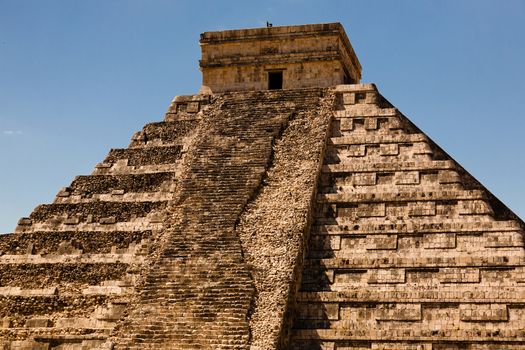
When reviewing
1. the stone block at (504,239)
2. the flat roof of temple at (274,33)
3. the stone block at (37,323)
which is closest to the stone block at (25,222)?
the stone block at (37,323)

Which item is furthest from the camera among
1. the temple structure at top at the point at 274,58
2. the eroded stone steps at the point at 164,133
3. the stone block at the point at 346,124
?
the temple structure at top at the point at 274,58

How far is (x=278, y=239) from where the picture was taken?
1958 centimetres

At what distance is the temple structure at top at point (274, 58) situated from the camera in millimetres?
24719

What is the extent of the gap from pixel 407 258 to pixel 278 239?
2699 mm

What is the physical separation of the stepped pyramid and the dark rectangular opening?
385 mm

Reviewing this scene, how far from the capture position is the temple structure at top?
81.1 ft

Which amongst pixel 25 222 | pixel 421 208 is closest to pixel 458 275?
pixel 421 208

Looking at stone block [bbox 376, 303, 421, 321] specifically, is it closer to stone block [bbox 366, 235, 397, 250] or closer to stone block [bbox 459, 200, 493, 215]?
stone block [bbox 366, 235, 397, 250]

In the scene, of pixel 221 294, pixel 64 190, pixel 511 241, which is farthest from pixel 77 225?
pixel 511 241

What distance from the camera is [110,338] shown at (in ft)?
60.2

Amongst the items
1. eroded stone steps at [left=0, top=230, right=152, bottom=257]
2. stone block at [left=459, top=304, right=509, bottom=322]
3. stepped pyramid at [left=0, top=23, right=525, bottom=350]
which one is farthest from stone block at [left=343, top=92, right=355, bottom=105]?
stone block at [left=459, top=304, right=509, bottom=322]

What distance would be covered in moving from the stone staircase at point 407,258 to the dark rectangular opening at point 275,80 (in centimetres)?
379

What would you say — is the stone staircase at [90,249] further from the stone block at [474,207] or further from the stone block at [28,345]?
the stone block at [474,207]

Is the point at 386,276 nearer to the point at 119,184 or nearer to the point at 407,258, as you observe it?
the point at 407,258
